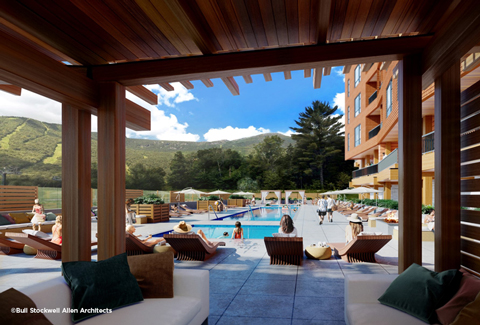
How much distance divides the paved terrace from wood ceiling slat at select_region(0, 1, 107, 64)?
3192 mm

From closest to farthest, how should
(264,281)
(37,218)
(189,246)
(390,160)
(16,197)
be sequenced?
(264,281) < (189,246) < (37,218) < (16,197) < (390,160)

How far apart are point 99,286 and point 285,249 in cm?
373

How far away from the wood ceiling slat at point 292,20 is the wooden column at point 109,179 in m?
2.16

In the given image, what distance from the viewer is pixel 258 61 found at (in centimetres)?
353

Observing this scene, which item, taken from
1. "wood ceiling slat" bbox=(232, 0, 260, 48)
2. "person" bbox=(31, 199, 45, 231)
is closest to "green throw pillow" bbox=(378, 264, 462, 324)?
"wood ceiling slat" bbox=(232, 0, 260, 48)

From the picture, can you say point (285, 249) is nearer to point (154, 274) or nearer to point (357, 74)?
point (154, 274)

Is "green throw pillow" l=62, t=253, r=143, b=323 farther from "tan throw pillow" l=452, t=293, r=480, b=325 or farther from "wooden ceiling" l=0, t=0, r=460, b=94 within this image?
"tan throw pillow" l=452, t=293, r=480, b=325

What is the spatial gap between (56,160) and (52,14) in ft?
183

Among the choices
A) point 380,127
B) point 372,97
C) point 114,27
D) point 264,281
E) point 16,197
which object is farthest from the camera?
point 372,97

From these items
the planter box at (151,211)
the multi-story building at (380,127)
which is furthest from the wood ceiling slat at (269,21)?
the planter box at (151,211)

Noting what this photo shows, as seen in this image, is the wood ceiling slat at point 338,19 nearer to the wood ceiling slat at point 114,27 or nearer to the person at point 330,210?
the wood ceiling slat at point 114,27

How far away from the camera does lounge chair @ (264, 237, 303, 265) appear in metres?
5.51

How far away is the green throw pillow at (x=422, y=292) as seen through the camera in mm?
2338

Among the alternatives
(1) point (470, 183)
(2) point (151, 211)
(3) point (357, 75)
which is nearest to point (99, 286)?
(1) point (470, 183)
